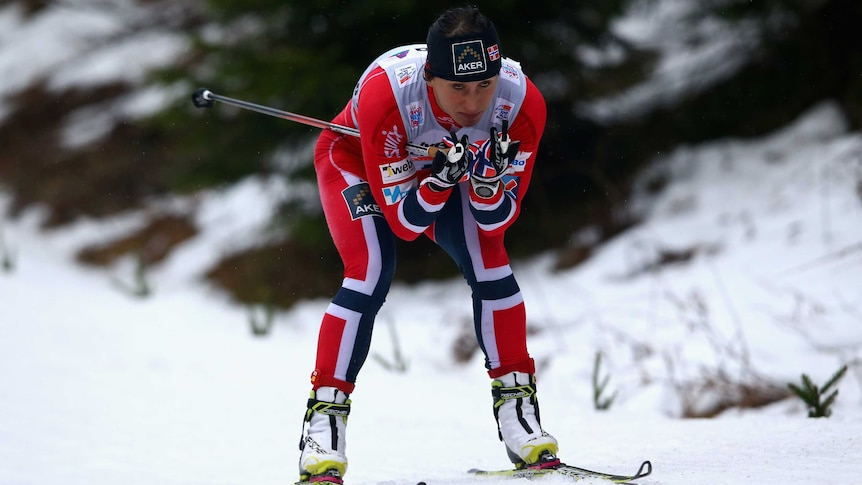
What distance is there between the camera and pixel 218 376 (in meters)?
6.15

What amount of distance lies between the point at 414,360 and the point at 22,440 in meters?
2.82

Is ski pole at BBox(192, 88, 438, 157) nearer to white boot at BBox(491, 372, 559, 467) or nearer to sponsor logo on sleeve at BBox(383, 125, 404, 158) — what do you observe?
sponsor logo on sleeve at BBox(383, 125, 404, 158)

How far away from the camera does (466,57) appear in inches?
122

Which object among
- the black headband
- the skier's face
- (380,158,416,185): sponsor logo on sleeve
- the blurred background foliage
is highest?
the blurred background foliage

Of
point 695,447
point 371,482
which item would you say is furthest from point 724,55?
point 371,482

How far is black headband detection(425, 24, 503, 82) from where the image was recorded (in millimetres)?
3102

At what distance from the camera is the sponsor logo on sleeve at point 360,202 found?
3445 millimetres

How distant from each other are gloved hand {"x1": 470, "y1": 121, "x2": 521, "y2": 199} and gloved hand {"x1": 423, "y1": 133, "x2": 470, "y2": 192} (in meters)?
0.07

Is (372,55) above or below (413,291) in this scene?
above

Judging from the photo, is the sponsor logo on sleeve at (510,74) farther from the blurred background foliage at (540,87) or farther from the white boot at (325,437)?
the blurred background foliage at (540,87)

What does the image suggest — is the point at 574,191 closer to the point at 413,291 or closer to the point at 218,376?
the point at 413,291

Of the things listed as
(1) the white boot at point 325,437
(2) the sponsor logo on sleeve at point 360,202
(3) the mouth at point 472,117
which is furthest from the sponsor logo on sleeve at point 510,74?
(1) the white boot at point 325,437

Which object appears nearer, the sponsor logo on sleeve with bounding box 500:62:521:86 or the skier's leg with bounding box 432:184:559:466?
the sponsor logo on sleeve with bounding box 500:62:521:86

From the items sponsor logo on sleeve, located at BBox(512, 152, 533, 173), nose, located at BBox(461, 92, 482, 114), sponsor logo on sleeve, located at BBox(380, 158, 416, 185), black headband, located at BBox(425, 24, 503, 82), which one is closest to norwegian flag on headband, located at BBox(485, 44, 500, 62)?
black headband, located at BBox(425, 24, 503, 82)
